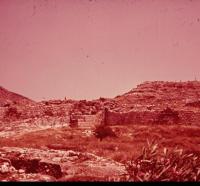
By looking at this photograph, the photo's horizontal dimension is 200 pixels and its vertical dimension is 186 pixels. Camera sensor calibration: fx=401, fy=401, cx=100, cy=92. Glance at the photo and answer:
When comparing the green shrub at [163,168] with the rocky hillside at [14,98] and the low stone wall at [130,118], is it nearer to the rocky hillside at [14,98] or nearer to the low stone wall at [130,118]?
the rocky hillside at [14,98]

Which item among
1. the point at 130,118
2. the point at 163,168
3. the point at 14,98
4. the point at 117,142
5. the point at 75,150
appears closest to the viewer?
the point at 163,168

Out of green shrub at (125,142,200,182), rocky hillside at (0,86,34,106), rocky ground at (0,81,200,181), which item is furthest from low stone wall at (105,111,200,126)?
green shrub at (125,142,200,182)

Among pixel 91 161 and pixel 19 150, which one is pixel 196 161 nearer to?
pixel 91 161

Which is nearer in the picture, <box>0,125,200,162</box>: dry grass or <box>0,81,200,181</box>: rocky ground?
<box>0,81,200,181</box>: rocky ground

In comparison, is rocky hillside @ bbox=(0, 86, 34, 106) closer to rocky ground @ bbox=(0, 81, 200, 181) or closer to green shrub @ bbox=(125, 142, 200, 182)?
rocky ground @ bbox=(0, 81, 200, 181)

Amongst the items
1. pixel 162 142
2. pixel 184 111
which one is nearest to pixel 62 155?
pixel 162 142

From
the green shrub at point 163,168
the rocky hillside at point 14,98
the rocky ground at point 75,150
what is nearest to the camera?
the green shrub at point 163,168

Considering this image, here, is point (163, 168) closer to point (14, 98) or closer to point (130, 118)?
point (130, 118)

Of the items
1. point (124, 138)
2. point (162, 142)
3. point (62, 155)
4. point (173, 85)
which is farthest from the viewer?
point (173, 85)

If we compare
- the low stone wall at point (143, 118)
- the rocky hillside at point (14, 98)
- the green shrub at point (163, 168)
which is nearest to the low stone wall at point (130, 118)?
the low stone wall at point (143, 118)

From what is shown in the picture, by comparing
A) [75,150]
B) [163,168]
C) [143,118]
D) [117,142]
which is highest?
[143,118]

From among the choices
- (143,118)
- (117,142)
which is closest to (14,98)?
(143,118)
